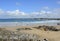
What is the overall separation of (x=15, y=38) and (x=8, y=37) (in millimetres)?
430

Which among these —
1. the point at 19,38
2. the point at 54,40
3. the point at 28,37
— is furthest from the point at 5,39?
the point at 54,40

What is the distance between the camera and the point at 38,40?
10297 millimetres

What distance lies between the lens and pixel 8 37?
991 centimetres

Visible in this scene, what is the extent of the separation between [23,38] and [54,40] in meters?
3.07

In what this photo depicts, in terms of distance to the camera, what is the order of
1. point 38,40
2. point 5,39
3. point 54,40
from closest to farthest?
point 5,39
point 38,40
point 54,40

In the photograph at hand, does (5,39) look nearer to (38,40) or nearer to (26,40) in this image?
(26,40)

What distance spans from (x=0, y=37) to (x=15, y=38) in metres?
0.89

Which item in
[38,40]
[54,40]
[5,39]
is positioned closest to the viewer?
[5,39]

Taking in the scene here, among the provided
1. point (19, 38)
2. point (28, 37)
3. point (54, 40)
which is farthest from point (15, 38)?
point (54, 40)

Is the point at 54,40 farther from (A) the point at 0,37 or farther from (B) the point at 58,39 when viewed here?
(A) the point at 0,37

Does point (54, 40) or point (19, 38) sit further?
point (54, 40)

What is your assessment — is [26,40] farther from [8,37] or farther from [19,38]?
[8,37]

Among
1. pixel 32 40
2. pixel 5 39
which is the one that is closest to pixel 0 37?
pixel 5 39

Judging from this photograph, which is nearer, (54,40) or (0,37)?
(0,37)
